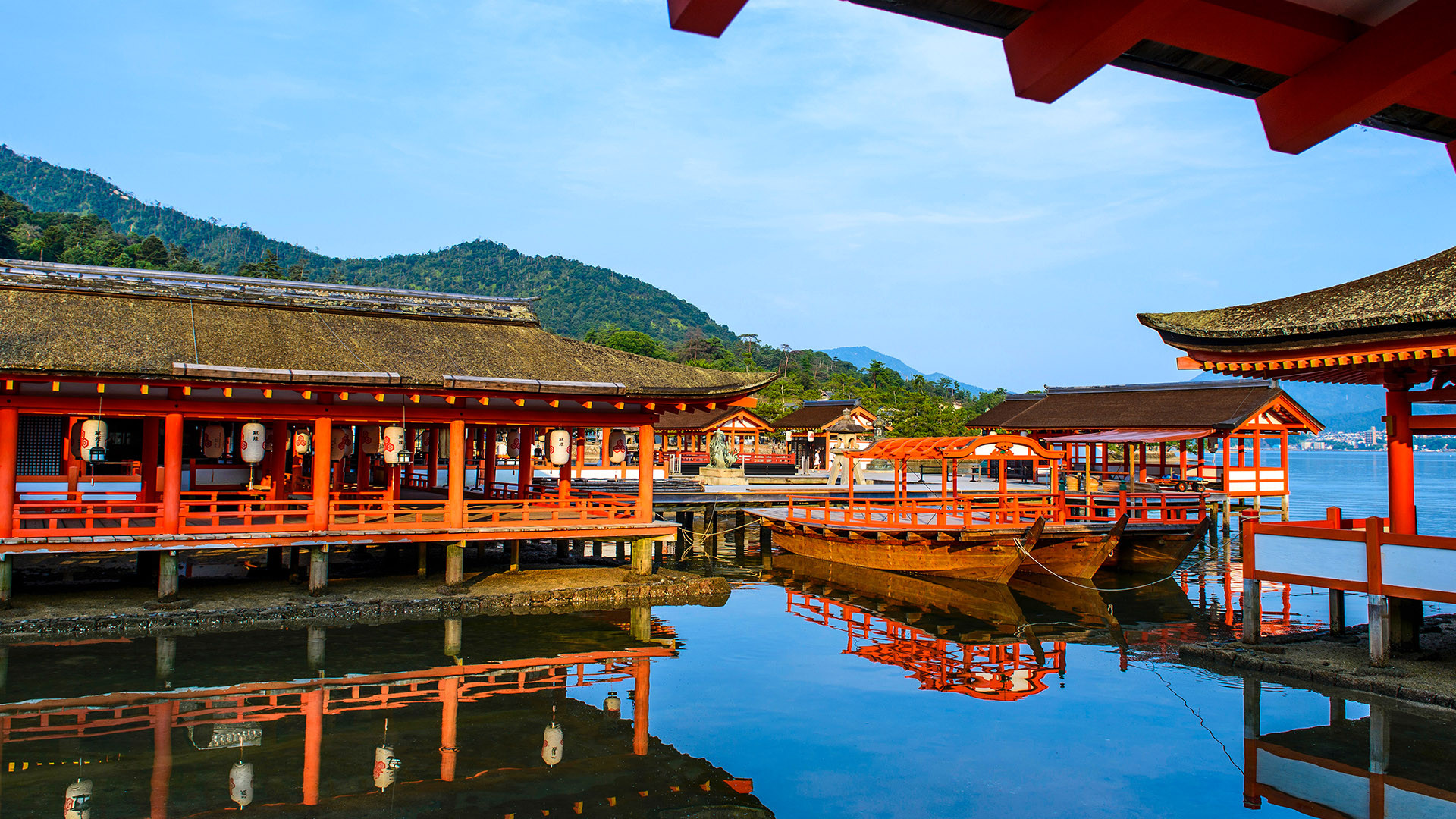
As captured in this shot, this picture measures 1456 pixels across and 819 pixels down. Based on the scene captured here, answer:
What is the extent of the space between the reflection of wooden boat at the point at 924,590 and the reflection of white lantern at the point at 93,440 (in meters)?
15.8

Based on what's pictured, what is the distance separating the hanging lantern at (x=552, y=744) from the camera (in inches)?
398

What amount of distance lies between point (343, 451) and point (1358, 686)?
19281 mm

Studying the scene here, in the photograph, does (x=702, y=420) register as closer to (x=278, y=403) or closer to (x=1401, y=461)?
(x=278, y=403)

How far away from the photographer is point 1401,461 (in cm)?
1244

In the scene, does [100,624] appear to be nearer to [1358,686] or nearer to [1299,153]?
[1299,153]

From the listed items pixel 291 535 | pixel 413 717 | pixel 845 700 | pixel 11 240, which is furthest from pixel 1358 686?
pixel 11 240

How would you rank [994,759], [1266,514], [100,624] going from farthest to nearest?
[1266,514], [100,624], [994,759]

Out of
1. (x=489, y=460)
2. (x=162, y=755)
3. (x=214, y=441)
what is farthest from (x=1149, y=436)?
(x=162, y=755)

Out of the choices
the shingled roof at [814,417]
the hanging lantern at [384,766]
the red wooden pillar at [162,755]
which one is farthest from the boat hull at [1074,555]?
the shingled roof at [814,417]

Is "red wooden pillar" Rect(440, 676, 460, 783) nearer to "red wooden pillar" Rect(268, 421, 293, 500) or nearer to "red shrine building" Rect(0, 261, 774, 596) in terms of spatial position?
"red shrine building" Rect(0, 261, 774, 596)

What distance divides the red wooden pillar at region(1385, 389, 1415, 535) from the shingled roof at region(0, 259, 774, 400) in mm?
11049

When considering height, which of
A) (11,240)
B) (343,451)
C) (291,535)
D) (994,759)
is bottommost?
(994,759)

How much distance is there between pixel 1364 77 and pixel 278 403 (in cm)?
1741

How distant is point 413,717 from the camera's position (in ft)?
37.7
